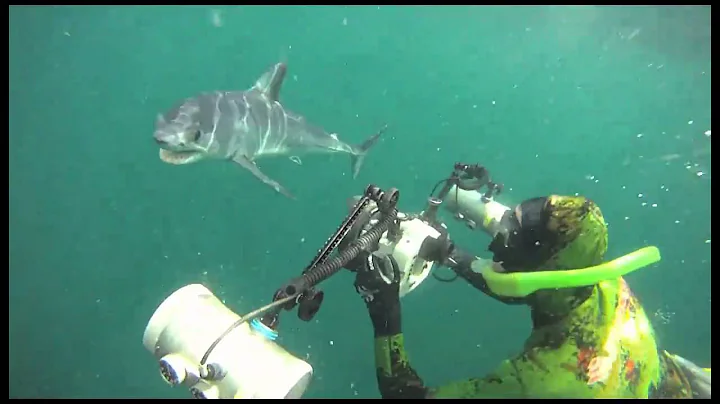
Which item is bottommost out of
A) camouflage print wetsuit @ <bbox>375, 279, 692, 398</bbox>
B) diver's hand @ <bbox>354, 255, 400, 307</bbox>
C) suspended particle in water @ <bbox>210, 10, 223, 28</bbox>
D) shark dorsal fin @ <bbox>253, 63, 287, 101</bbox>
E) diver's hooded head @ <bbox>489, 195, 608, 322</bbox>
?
camouflage print wetsuit @ <bbox>375, 279, 692, 398</bbox>

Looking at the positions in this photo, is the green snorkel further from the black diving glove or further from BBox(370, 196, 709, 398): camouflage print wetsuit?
the black diving glove

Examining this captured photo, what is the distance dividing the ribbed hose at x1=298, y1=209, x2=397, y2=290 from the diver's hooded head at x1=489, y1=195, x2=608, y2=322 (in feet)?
2.99

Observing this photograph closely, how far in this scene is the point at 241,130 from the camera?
7102 mm

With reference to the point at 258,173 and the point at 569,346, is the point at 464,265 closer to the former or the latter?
the point at 569,346

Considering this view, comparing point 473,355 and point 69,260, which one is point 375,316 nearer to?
point 473,355

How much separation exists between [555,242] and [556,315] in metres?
0.53

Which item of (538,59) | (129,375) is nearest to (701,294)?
(129,375)

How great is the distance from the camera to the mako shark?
5.97 meters

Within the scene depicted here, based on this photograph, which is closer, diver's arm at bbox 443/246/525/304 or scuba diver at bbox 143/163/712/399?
scuba diver at bbox 143/163/712/399

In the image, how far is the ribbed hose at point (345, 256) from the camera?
2758mm

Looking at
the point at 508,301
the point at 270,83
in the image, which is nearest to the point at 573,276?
the point at 508,301

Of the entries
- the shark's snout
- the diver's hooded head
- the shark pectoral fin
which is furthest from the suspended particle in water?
the diver's hooded head

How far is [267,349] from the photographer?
10.3ft

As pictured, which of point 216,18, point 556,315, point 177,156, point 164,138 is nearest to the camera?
point 556,315
